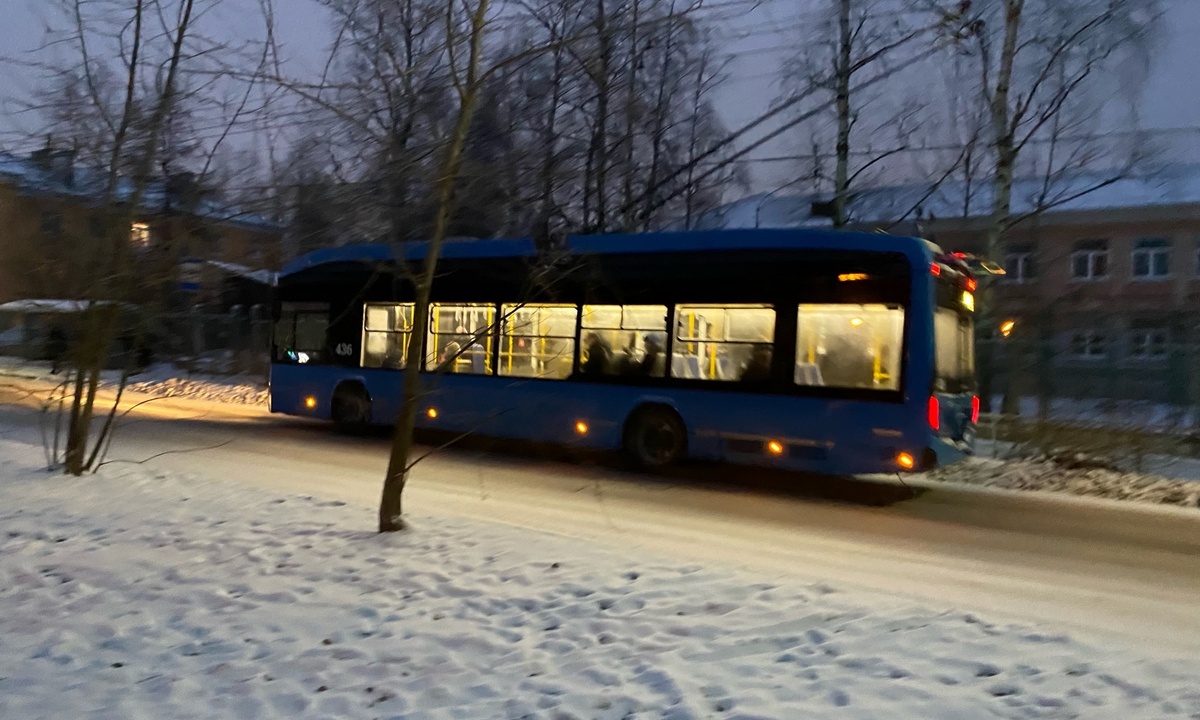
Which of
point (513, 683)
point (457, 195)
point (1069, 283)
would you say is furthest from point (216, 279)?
point (1069, 283)

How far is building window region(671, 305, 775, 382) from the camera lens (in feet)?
35.7

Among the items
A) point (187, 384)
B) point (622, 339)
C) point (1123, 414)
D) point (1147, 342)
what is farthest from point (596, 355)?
point (187, 384)

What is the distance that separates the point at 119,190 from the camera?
9117 millimetres

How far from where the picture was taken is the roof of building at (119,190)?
30.4 ft

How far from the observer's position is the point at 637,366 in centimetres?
1188

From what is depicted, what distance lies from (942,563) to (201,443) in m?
11.1

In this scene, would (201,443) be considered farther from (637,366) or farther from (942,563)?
(942,563)

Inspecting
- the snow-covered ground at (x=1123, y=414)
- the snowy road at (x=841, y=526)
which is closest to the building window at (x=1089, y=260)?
the snow-covered ground at (x=1123, y=414)

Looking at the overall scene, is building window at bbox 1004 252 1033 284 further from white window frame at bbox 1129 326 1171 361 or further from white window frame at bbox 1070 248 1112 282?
white window frame at bbox 1129 326 1171 361

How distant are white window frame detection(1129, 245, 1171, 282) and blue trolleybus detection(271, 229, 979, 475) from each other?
26.3 m

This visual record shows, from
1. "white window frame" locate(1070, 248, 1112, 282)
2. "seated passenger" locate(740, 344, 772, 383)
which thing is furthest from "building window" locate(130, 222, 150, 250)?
"white window frame" locate(1070, 248, 1112, 282)

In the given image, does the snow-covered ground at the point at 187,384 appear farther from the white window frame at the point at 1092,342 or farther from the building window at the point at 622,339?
the white window frame at the point at 1092,342

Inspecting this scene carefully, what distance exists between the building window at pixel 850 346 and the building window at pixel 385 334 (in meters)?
6.35

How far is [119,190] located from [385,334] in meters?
5.58
